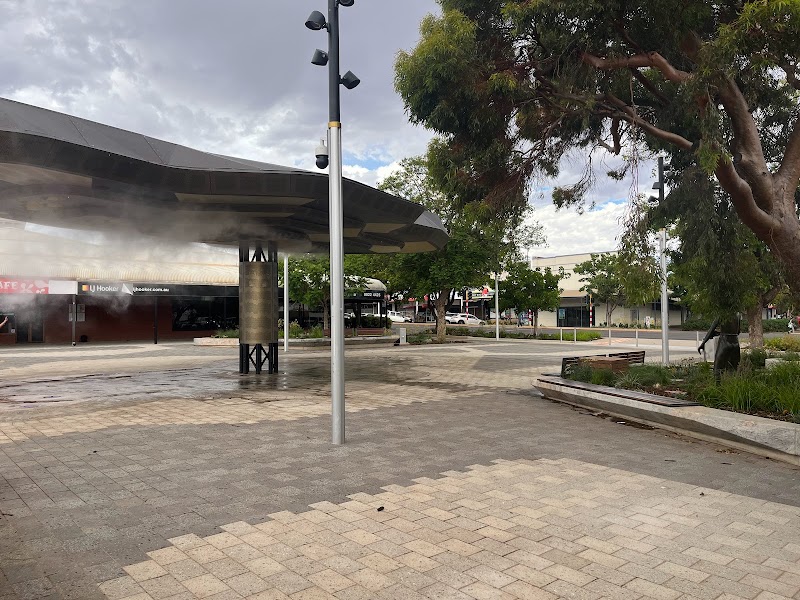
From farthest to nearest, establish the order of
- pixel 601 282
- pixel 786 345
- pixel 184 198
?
pixel 601 282
pixel 786 345
pixel 184 198

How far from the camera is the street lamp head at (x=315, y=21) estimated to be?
293 inches

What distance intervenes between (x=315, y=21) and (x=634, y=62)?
561cm

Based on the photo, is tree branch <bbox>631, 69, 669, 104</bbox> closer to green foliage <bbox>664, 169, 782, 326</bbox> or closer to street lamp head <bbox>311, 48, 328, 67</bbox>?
green foliage <bbox>664, 169, 782, 326</bbox>

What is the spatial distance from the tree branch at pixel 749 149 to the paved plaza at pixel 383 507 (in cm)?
419

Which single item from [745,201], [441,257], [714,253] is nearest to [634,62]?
[745,201]

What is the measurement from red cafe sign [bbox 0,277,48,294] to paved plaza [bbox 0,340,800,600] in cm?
2062

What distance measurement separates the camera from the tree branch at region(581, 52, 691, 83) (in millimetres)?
9477

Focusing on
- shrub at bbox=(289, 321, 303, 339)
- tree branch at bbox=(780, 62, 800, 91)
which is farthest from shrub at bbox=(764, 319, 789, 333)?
tree branch at bbox=(780, 62, 800, 91)

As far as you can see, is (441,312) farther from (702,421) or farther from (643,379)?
(702,421)

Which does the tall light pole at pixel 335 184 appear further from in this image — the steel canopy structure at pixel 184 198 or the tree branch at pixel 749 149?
the tree branch at pixel 749 149

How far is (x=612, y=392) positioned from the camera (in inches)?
395

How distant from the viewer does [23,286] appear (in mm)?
27828

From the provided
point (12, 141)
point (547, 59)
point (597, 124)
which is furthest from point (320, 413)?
point (597, 124)

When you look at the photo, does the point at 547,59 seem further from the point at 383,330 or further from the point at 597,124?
the point at 383,330
